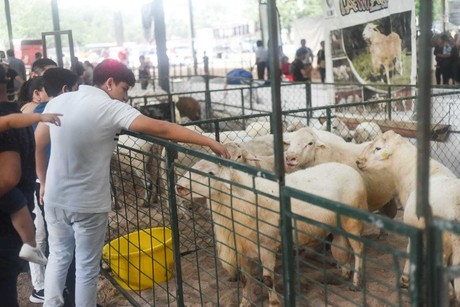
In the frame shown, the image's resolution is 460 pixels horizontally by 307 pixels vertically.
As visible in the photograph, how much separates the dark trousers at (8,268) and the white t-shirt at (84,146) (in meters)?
0.45

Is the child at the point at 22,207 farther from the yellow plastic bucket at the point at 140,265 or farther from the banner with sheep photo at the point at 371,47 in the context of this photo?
the banner with sheep photo at the point at 371,47

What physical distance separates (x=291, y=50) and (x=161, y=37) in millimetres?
26247

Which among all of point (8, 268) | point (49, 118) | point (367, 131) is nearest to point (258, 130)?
point (367, 131)

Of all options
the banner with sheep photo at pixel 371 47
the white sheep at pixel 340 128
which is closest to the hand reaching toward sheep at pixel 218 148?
the white sheep at pixel 340 128

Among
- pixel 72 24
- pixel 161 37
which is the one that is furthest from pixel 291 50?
pixel 72 24

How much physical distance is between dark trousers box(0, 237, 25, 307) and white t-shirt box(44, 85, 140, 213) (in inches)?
17.6

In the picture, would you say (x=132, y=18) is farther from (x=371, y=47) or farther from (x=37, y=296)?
(x=37, y=296)

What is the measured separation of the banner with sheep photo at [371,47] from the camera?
30.2 ft

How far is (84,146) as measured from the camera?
3287mm

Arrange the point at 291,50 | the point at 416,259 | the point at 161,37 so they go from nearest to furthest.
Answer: the point at 416,259 < the point at 161,37 < the point at 291,50

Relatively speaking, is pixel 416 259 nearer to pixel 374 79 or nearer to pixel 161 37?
pixel 374 79

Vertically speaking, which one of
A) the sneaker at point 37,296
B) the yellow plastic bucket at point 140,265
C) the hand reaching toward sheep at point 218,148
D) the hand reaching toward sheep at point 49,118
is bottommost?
the sneaker at point 37,296

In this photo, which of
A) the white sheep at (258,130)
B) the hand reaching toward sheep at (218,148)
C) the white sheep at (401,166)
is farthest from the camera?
the white sheep at (258,130)

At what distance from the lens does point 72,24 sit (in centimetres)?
6431
